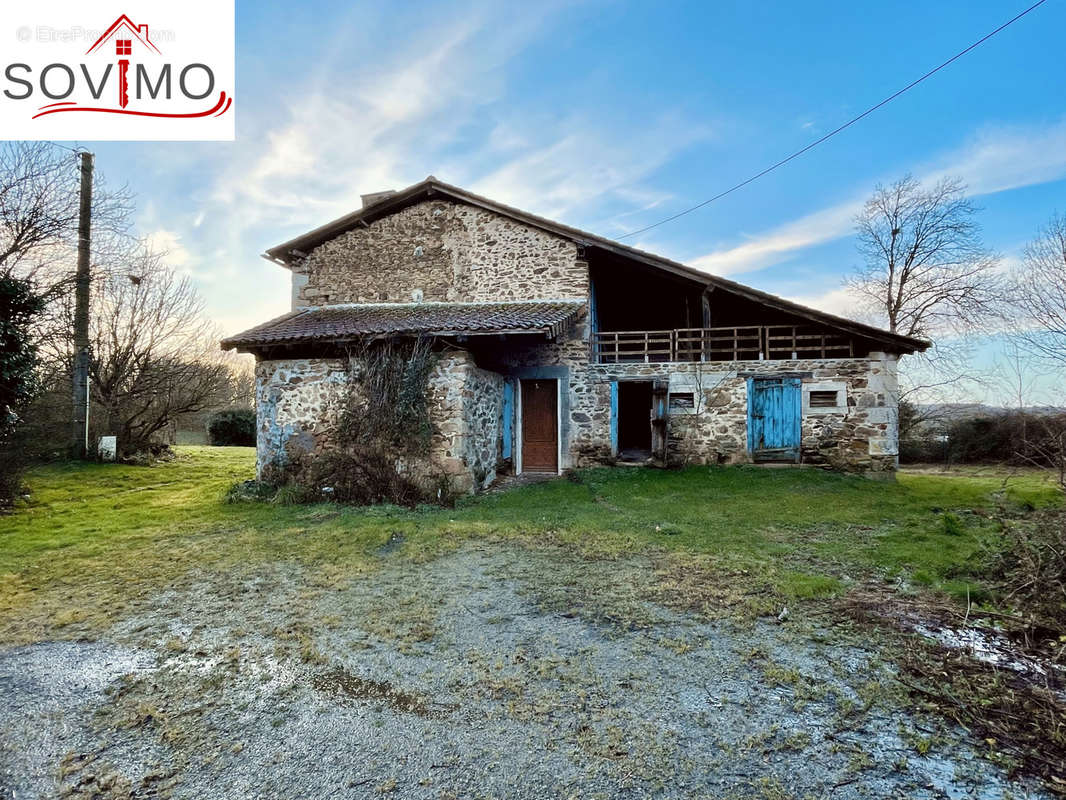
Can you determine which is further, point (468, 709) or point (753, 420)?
point (753, 420)

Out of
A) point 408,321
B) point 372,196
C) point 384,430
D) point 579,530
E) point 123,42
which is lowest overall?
point 579,530

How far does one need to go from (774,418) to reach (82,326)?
658 inches

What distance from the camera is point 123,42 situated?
6566mm

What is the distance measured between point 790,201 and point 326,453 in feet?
38.5

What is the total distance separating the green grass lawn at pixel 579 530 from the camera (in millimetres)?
4543

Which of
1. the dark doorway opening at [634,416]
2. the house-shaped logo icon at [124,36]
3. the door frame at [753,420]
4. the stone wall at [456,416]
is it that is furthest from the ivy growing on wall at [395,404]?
the dark doorway opening at [634,416]

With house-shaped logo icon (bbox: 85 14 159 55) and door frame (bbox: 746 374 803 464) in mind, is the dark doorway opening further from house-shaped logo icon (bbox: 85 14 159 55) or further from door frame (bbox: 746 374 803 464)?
house-shaped logo icon (bbox: 85 14 159 55)

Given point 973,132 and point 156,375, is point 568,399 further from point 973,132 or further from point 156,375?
point 156,375

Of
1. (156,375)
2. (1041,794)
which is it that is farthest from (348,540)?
(156,375)

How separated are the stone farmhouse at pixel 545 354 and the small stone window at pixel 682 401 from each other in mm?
23

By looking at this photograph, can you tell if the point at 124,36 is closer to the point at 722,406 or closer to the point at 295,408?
the point at 295,408

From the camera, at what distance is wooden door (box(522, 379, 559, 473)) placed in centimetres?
1106

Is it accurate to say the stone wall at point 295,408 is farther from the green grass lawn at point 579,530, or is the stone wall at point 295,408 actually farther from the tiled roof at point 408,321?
the green grass lawn at point 579,530

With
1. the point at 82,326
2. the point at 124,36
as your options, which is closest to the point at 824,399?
the point at 124,36
